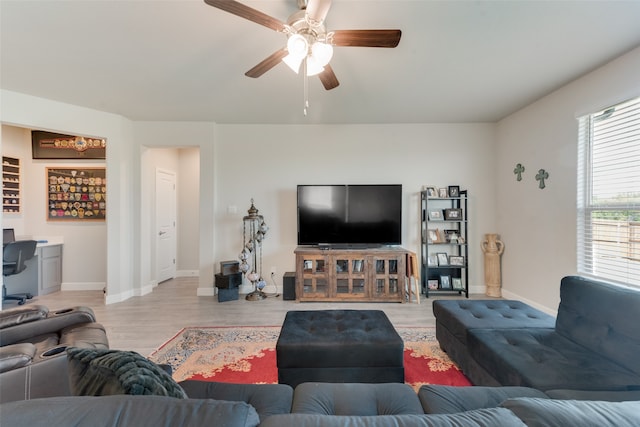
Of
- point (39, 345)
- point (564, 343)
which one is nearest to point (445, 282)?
point (564, 343)

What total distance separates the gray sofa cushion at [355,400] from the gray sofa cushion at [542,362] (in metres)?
0.69

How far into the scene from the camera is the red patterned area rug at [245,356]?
195 cm

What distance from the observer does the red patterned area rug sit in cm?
195

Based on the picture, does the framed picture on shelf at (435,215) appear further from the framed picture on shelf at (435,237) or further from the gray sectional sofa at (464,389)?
the gray sectional sofa at (464,389)

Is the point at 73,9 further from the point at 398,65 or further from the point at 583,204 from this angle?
the point at 583,204

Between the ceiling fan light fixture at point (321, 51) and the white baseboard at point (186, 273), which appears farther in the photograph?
the white baseboard at point (186, 273)

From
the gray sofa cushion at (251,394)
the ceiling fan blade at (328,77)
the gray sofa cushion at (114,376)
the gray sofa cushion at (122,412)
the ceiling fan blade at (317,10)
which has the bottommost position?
the gray sofa cushion at (251,394)

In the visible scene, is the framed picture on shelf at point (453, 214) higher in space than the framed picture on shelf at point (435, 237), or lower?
higher

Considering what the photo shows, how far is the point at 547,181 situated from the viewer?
3.11m

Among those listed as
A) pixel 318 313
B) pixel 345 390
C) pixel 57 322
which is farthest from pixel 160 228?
pixel 345 390

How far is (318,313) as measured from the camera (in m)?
2.16

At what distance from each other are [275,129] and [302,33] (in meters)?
2.47

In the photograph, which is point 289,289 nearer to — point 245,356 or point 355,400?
point 245,356

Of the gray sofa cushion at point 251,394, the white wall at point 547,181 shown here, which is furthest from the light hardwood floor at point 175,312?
the gray sofa cushion at point 251,394
